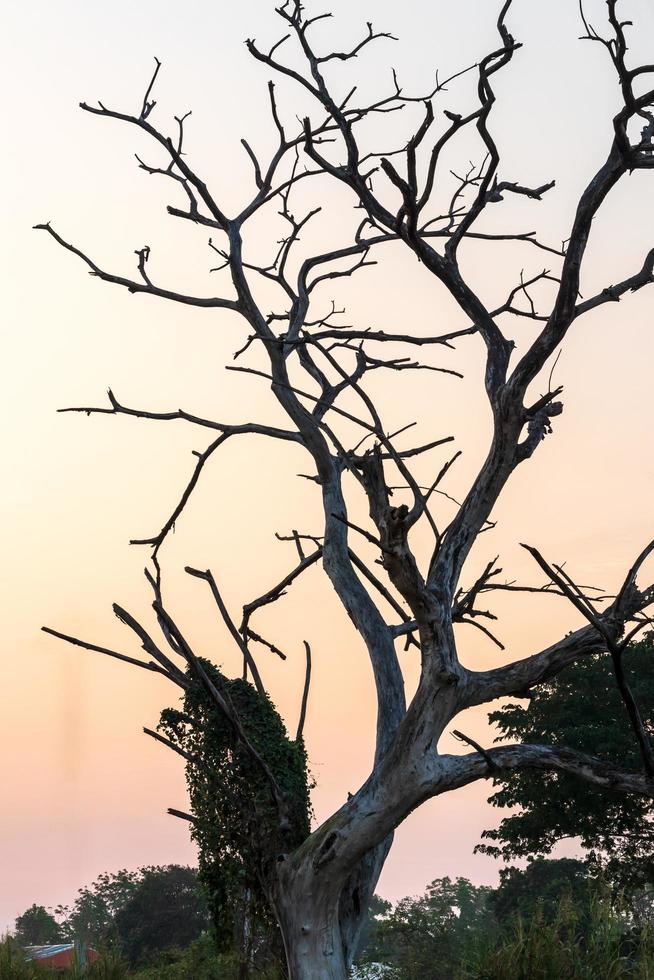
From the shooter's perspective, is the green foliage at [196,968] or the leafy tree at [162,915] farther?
the leafy tree at [162,915]

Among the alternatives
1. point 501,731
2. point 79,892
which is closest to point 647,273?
point 501,731

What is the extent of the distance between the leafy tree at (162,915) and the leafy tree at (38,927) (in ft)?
51.9

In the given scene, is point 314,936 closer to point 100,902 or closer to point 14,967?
point 14,967

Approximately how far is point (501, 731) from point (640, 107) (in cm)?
Result: 2291

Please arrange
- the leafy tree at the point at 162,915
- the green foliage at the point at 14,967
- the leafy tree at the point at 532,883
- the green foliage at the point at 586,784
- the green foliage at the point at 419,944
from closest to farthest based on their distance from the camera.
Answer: the green foliage at the point at 14,967
the green foliage at the point at 419,944
the green foliage at the point at 586,784
the leafy tree at the point at 532,883
the leafy tree at the point at 162,915

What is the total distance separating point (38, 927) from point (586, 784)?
3047 cm

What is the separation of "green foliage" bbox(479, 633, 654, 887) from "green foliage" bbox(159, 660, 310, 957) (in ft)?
55.5

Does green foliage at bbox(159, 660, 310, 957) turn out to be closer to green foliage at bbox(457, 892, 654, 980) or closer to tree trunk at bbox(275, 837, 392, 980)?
tree trunk at bbox(275, 837, 392, 980)

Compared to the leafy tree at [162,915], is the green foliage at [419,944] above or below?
below

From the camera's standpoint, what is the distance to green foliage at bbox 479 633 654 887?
27.0m

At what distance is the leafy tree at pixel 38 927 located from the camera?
48181mm

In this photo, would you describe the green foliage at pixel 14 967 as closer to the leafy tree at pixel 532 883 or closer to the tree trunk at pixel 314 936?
the tree trunk at pixel 314 936

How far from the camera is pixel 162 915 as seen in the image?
33281mm

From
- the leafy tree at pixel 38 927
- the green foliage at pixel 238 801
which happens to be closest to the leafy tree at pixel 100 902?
the leafy tree at pixel 38 927
